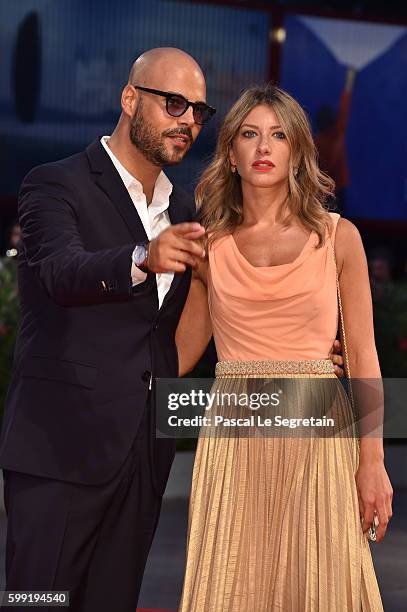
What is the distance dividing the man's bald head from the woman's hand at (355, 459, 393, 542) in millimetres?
1269

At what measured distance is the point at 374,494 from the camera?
3.53 metres

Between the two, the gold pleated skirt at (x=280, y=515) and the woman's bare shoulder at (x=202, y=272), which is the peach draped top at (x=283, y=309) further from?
the woman's bare shoulder at (x=202, y=272)

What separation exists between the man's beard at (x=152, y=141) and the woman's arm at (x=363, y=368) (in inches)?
22.0

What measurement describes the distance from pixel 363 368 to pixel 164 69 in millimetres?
1091

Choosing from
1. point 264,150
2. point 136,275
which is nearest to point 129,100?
point 264,150

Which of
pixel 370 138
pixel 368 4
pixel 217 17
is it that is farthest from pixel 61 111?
pixel 368 4

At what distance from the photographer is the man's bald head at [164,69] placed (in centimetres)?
386

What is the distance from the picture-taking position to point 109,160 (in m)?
3.88

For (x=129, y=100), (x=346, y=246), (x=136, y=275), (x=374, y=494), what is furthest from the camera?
(x=129, y=100)

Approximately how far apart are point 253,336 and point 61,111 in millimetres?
10136

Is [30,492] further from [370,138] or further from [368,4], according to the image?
[368,4]

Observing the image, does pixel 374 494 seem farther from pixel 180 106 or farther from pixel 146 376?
pixel 180 106

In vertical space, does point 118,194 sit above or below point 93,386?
above

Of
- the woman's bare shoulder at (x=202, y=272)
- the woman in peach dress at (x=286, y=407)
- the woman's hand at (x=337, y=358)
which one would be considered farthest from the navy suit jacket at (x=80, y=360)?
the woman's hand at (x=337, y=358)
